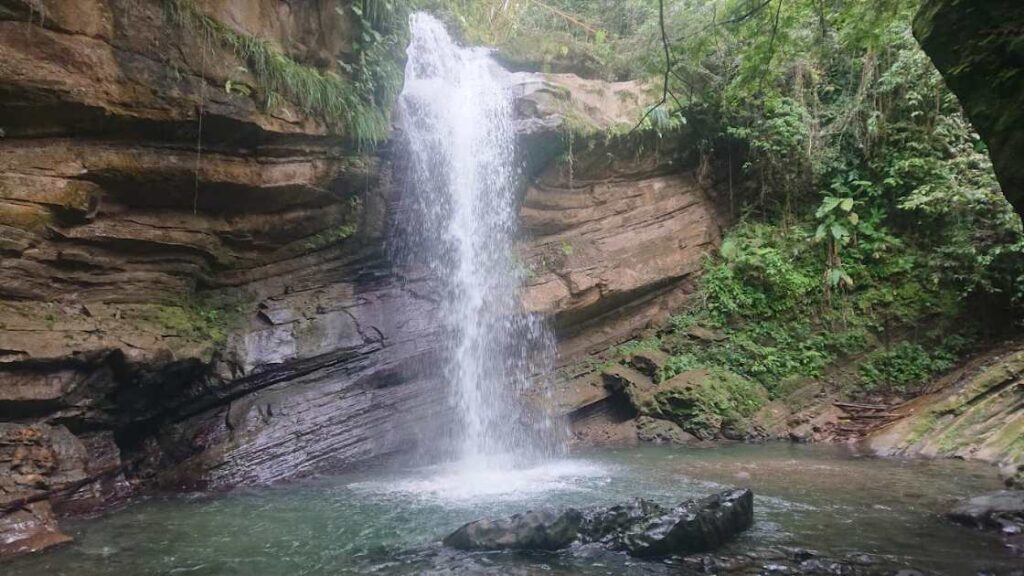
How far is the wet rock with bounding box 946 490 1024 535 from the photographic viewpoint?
484cm

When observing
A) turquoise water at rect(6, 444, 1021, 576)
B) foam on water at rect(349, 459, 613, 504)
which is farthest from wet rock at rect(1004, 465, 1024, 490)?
foam on water at rect(349, 459, 613, 504)

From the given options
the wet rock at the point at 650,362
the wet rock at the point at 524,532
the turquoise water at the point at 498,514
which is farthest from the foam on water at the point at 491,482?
the wet rock at the point at 650,362

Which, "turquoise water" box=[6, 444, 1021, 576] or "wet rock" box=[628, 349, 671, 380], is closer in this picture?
"turquoise water" box=[6, 444, 1021, 576]

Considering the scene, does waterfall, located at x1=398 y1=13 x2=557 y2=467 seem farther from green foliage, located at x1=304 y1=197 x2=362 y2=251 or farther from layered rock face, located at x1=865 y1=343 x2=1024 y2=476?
layered rock face, located at x1=865 y1=343 x2=1024 y2=476

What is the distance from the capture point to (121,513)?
659cm

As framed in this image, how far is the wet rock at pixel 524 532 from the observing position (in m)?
4.87

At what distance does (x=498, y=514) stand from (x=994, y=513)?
412 cm

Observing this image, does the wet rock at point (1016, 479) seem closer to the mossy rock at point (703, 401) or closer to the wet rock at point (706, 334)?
the mossy rock at point (703, 401)

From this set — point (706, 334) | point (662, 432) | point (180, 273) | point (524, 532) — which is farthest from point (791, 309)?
point (180, 273)

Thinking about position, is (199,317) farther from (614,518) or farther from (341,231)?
(614,518)

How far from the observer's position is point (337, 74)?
9.02m

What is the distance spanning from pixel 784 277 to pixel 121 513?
11.3 meters


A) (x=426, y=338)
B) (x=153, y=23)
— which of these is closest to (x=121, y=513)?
(x=426, y=338)

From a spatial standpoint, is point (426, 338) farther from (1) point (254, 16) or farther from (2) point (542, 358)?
(1) point (254, 16)
